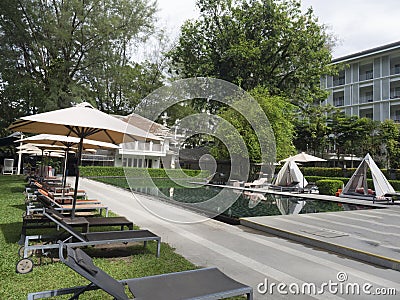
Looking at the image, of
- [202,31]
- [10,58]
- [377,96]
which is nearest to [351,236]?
[10,58]

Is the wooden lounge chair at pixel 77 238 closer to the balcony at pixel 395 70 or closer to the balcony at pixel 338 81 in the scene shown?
the balcony at pixel 395 70

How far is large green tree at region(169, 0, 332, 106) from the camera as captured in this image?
25344mm

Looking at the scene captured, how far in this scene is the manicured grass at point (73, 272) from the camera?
374 cm

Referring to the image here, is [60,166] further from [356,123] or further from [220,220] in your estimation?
[356,123]

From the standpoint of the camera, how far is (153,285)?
314 centimetres

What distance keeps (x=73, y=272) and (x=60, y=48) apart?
18444mm

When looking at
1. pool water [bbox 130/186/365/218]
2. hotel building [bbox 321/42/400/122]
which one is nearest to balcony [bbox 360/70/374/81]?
hotel building [bbox 321/42/400/122]

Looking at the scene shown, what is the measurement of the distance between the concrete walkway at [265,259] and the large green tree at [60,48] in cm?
1318

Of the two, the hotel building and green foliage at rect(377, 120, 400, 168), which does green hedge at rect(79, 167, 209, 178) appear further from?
the hotel building

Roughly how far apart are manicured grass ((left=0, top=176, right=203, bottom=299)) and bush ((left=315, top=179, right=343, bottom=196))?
15294 mm

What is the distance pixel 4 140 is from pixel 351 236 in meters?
15.0

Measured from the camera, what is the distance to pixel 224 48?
87.3ft

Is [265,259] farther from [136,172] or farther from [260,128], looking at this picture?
[136,172]

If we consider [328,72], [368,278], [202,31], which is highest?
[202,31]
